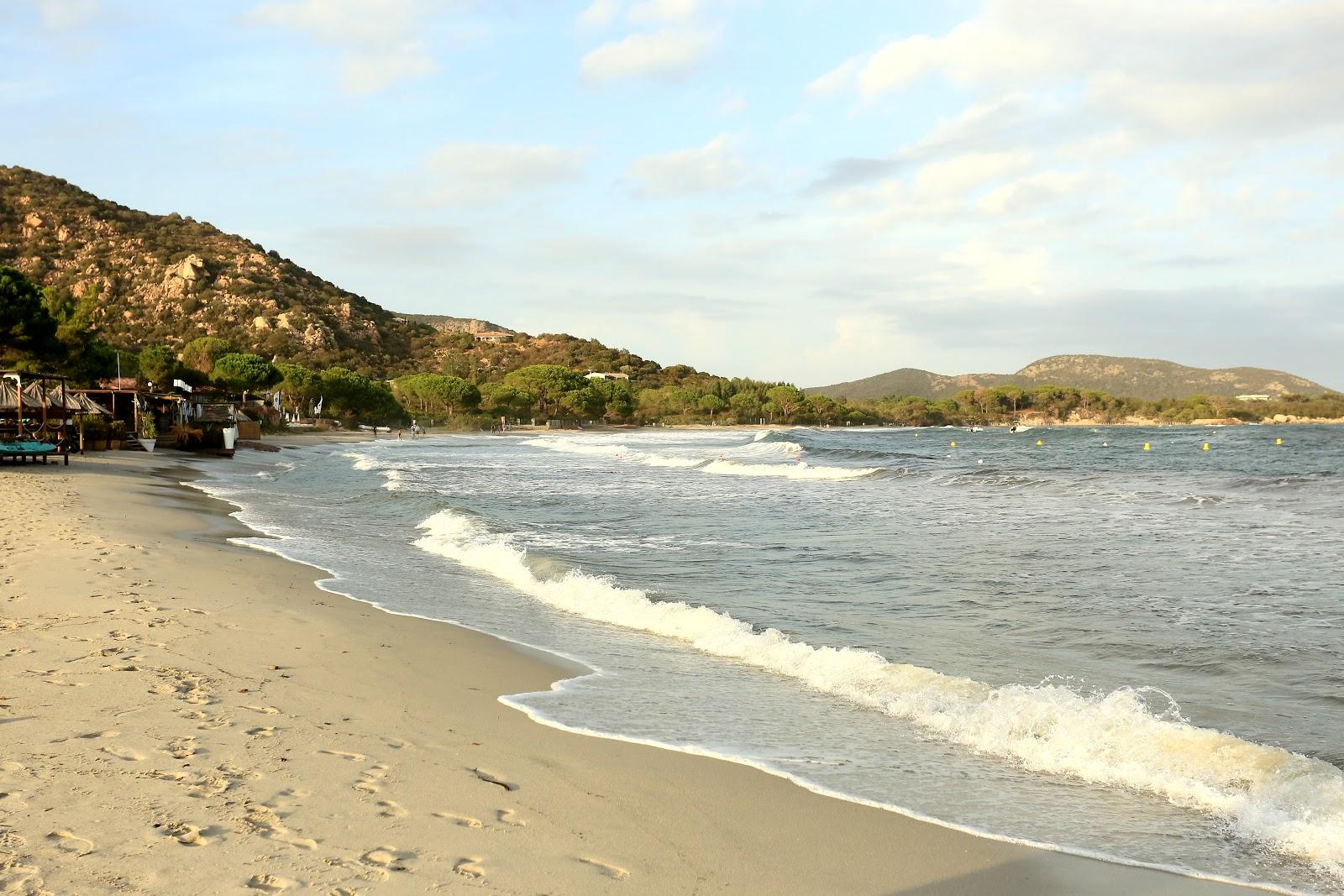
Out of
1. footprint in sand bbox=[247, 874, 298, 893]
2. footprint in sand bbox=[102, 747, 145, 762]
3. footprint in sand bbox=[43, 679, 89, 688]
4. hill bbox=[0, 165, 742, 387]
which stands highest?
hill bbox=[0, 165, 742, 387]

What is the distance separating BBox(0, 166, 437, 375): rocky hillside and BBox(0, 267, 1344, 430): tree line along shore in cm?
966

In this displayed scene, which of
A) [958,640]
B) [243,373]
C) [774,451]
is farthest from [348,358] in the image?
[958,640]

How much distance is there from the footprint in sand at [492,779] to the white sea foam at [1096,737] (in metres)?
2.81

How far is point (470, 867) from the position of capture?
3359 mm

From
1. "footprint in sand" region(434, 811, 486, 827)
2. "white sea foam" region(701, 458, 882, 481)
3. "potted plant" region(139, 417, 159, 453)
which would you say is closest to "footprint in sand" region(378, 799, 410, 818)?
"footprint in sand" region(434, 811, 486, 827)

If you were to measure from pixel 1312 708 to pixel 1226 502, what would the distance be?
1831cm

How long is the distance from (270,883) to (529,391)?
4858 inches

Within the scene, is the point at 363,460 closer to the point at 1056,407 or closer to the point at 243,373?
the point at 243,373

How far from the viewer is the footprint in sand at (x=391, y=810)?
3.79 meters

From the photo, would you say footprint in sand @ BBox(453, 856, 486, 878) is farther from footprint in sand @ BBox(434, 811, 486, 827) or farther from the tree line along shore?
the tree line along shore

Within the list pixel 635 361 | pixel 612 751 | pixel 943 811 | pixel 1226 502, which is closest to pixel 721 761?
pixel 612 751

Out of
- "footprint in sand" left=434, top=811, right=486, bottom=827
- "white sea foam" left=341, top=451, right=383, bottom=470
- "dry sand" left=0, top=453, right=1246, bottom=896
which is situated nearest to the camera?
"dry sand" left=0, top=453, right=1246, bottom=896

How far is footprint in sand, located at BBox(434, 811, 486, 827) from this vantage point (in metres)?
3.78

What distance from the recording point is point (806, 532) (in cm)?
1599
